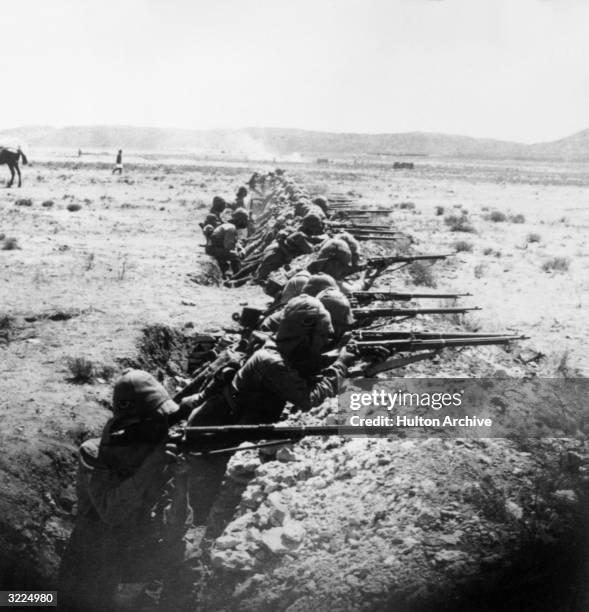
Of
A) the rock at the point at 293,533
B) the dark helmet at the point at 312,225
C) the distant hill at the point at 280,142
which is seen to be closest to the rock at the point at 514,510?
the rock at the point at 293,533

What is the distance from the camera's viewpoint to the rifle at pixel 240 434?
13.3 ft

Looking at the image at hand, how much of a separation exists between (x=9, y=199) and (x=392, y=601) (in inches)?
874

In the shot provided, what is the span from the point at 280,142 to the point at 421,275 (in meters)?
133

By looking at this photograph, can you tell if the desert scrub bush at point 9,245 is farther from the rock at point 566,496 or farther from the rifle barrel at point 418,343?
the rock at point 566,496

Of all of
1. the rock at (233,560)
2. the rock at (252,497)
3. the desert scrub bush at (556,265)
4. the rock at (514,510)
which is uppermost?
the desert scrub bush at (556,265)

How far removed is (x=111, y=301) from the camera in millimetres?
9203

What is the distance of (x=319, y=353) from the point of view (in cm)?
506

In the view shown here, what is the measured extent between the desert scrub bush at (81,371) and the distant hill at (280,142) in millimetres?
120899

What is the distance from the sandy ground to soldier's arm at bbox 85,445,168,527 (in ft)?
2.70

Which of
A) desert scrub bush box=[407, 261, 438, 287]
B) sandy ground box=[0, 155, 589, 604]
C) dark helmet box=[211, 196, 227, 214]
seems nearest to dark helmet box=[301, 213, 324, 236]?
sandy ground box=[0, 155, 589, 604]

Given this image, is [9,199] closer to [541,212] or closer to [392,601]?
[541,212]

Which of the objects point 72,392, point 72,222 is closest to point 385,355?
point 72,392

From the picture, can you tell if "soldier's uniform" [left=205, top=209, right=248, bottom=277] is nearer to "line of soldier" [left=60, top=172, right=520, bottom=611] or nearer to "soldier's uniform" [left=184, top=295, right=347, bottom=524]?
"line of soldier" [left=60, top=172, right=520, bottom=611]

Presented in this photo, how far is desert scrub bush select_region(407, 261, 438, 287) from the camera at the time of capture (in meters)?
10.5
